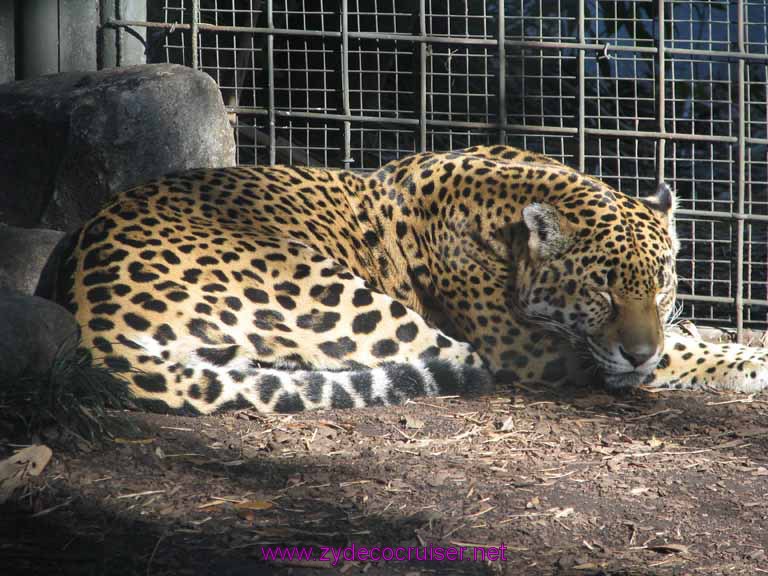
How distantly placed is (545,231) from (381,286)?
1.10 m

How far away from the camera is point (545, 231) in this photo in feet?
19.6

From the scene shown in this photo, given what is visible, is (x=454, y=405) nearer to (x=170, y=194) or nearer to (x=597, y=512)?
(x=597, y=512)

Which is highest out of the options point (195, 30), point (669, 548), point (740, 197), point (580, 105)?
point (195, 30)

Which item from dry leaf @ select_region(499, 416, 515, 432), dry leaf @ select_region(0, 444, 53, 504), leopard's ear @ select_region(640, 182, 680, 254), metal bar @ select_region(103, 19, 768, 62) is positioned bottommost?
dry leaf @ select_region(499, 416, 515, 432)

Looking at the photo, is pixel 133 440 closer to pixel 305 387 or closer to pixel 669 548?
pixel 305 387

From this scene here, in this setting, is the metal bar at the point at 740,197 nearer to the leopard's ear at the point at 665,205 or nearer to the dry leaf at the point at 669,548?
the leopard's ear at the point at 665,205

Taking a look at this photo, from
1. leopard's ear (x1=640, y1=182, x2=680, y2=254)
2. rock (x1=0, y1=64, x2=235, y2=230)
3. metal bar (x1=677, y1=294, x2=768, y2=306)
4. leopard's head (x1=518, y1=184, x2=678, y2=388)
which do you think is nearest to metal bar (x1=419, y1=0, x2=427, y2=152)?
rock (x1=0, y1=64, x2=235, y2=230)

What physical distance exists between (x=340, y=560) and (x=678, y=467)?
193 centimetres

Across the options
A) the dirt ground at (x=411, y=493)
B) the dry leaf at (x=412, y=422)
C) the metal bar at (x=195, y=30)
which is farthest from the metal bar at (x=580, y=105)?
the dry leaf at (x=412, y=422)

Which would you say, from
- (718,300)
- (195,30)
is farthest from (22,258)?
(718,300)

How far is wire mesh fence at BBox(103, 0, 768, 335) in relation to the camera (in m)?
7.56

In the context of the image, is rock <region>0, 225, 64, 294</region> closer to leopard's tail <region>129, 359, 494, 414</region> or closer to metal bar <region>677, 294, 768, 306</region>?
leopard's tail <region>129, 359, 494, 414</region>

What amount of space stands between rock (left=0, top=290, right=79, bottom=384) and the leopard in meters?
0.15

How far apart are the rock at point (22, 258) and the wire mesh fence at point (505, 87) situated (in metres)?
1.90
